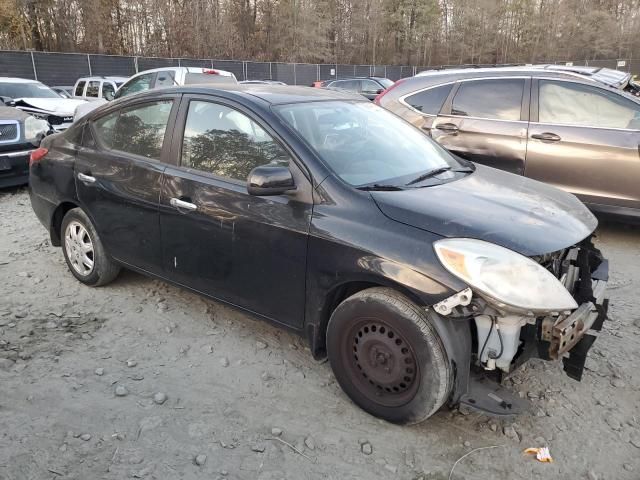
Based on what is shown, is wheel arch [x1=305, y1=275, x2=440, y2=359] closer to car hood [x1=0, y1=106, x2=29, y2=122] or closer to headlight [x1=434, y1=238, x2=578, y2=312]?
headlight [x1=434, y1=238, x2=578, y2=312]

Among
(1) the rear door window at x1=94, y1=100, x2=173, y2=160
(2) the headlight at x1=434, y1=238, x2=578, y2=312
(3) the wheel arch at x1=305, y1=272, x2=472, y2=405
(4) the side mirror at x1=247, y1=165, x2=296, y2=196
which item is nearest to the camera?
(2) the headlight at x1=434, y1=238, x2=578, y2=312

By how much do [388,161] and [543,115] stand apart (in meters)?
3.27

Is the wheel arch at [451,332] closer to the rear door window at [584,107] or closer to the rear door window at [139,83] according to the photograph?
the rear door window at [584,107]

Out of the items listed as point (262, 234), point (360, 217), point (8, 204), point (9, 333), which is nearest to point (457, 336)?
point (360, 217)

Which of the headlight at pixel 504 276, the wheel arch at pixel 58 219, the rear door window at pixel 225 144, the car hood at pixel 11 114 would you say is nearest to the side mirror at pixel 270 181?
the rear door window at pixel 225 144

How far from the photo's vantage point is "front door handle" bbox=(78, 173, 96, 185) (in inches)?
156

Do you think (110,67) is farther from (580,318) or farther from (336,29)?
(336,29)

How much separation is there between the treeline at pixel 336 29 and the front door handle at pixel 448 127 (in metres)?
29.3

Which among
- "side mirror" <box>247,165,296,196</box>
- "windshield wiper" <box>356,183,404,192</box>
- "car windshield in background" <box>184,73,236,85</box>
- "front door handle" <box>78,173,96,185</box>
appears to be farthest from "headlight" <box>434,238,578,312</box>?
"car windshield in background" <box>184,73,236,85</box>

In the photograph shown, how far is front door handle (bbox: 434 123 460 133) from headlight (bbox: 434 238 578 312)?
4030 mm

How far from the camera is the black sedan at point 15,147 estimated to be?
7384 mm

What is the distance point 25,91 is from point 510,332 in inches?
501

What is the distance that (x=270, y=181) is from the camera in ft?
9.02

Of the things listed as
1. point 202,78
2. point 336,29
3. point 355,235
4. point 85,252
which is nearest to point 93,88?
point 202,78
